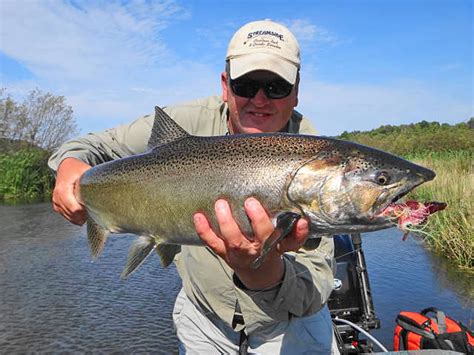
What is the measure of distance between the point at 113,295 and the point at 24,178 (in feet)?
103

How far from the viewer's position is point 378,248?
17.5 metres

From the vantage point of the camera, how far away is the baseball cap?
12.1 feet

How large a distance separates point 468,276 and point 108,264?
1095 cm

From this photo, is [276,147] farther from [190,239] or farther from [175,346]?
[175,346]

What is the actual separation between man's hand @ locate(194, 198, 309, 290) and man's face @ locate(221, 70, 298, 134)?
3.75ft

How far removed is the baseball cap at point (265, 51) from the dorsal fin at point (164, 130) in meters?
0.73

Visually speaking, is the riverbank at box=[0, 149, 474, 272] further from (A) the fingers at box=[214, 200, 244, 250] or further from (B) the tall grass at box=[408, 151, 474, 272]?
(A) the fingers at box=[214, 200, 244, 250]

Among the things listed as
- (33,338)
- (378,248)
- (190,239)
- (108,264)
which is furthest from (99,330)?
(378,248)

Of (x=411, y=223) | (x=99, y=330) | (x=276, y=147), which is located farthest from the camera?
(x=99, y=330)

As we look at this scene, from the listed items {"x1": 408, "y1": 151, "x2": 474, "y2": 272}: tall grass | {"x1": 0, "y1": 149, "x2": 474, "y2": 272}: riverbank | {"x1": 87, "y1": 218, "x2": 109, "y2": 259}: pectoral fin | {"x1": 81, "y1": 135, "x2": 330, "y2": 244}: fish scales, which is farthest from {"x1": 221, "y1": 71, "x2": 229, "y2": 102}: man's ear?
{"x1": 408, "y1": 151, "x2": 474, "y2": 272}: tall grass

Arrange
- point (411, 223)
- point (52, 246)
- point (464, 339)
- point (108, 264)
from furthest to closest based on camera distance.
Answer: point (52, 246)
point (108, 264)
point (464, 339)
point (411, 223)

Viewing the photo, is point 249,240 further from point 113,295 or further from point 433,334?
point 113,295

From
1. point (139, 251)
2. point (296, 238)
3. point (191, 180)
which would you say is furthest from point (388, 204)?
point (139, 251)

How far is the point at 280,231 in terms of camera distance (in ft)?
8.84
